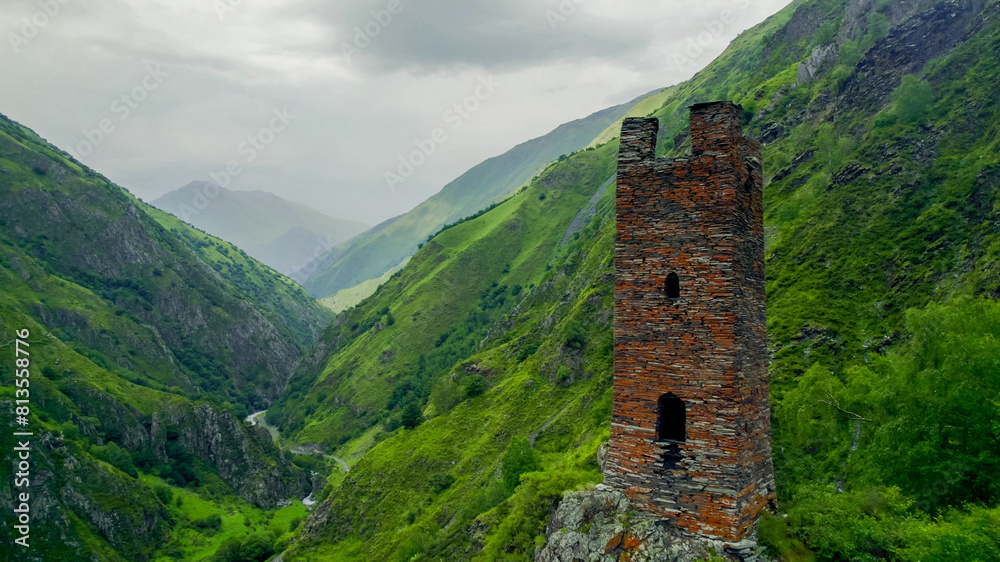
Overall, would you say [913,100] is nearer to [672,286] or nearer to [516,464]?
[516,464]

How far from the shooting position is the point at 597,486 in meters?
17.8

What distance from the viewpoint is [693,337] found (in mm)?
16734

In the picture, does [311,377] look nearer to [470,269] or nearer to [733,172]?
[470,269]

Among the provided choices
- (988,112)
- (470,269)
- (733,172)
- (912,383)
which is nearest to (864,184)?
(988,112)

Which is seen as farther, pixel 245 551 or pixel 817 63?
pixel 817 63

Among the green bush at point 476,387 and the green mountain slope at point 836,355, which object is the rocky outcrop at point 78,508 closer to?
the green mountain slope at point 836,355

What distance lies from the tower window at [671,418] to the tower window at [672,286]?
122 inches

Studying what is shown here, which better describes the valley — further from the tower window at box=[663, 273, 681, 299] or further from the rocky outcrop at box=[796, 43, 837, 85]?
the tower window at box=[663, 273, 681, 299]

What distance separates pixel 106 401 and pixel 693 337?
13504 cm

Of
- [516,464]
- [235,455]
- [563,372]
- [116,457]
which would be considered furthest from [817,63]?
[235,455]

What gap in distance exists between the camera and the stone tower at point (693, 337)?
16.1 meters

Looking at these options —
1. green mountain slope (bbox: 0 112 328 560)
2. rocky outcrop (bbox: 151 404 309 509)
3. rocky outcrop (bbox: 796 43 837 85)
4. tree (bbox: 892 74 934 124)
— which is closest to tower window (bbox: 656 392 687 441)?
tree (bbox: 892 74 934 124)

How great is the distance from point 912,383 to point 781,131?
235ft

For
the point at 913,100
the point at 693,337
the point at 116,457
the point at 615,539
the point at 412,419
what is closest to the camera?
the point at 615,539
